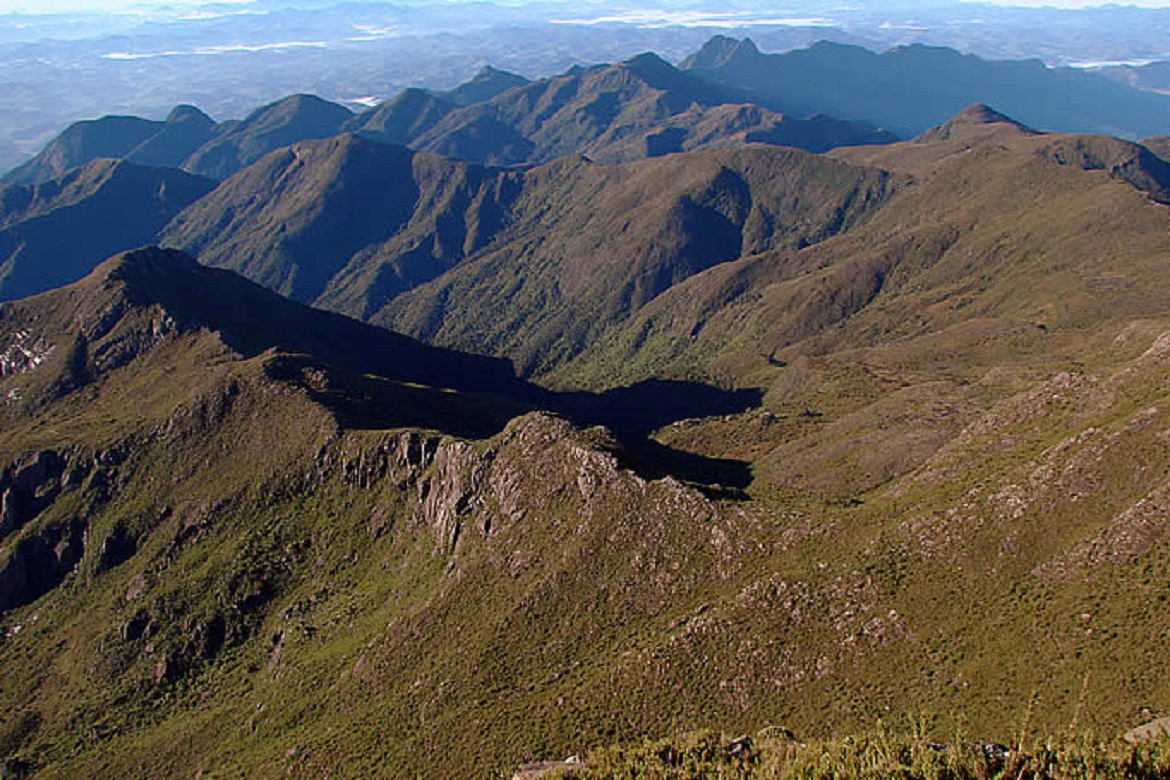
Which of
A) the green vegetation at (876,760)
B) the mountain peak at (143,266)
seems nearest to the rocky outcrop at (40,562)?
the mountain peak at (143,266)

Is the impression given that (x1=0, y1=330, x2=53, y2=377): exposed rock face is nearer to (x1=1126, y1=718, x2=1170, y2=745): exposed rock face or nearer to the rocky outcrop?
the rocky outcrop

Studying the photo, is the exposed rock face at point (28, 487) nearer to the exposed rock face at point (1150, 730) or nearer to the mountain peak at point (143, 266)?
the mountain peak at point (143, 266)

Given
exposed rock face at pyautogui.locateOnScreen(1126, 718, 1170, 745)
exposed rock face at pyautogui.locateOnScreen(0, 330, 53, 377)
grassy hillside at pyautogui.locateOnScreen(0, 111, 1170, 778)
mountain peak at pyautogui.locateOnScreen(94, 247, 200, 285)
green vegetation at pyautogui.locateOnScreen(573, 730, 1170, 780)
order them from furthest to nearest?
mountain peak at pyautogui.locateOnScreen(94, 247, 200, 285) → exposed rock face at pyautogui.locateOnScreen(0, 330, 53, 377) → grassy hillside at pyautogui.locateOnScreen(0, 111, 1170, 778) → exposed rock face at pyautogui.locateOnScreen(1126, 718, 1170, 745) → green vegetation at pyautogui.locateOnScreen(573, 730, 1170, 780)

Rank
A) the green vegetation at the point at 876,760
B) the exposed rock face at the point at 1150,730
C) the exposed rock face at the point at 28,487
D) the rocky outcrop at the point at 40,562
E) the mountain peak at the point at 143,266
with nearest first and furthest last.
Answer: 1. the green vegetation at the point at 876,760
2. the exposed rock face at the point at 1150,730
3. the rocky outcrop at the point at 40,562
4. the exposed rock face at the point at 28,487
5. the mountain peak at the point at 143,266

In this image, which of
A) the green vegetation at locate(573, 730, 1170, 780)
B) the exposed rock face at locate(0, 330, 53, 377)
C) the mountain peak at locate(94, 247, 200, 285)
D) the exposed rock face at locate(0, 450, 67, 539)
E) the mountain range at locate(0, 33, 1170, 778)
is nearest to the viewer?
the green vegetation at locate(573, 730, 1170, 780)

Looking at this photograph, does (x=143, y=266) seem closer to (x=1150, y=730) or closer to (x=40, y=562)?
(x=40, y=562)

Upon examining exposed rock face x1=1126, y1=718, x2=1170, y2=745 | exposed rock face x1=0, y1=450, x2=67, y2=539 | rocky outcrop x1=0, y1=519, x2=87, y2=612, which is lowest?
rocky outcrop x1=0, y1=519, x2=87, y2=612

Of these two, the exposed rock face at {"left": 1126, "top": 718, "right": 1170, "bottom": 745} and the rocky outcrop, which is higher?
the exposed rock face at {"left": 1126, "top": 718, "right": 1170, "bottom": 745}

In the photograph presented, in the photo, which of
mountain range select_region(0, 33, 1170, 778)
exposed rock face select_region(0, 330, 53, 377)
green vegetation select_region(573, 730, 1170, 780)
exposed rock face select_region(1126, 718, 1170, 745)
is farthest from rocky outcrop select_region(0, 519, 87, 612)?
exposed rock face select_region(1126, 718, 1170, 745)

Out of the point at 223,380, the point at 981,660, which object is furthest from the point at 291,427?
the point at 981,660

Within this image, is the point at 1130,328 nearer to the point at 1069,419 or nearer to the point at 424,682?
the point at 1069,419

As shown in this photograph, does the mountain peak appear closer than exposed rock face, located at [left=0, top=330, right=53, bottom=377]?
No
